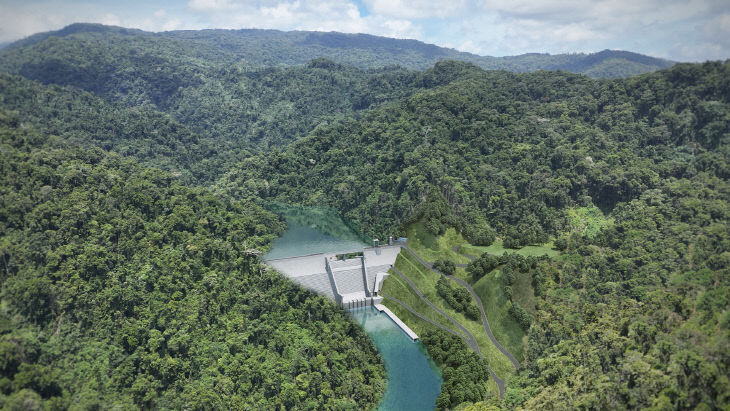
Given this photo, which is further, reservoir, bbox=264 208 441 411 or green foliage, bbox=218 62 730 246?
green foliage, bbox=218 62 730 246

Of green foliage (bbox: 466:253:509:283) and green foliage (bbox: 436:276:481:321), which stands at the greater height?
green foliage (bbox: 466:253:509:283)

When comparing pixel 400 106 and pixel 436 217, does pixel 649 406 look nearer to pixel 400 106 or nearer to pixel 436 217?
pixel 436 217

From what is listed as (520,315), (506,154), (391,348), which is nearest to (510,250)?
(520,315)

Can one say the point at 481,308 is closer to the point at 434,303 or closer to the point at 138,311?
the point at 434,303

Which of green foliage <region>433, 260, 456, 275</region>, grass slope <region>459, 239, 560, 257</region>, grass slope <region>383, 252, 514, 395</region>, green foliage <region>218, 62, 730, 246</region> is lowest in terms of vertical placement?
grass slope <region>383, 252, 514, 395</region>

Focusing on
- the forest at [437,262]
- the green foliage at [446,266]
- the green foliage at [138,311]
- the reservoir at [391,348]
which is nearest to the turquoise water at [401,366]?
the reservoir at [391,348]

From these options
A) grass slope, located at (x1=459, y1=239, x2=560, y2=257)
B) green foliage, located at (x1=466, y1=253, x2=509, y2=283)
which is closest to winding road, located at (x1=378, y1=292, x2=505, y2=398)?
green foliage, located at (x1=466, y1=253, x2=509, y2=283)

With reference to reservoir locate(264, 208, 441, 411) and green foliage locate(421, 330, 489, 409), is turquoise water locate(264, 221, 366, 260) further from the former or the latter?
green foliage locate(421, 330, 489, 409)
